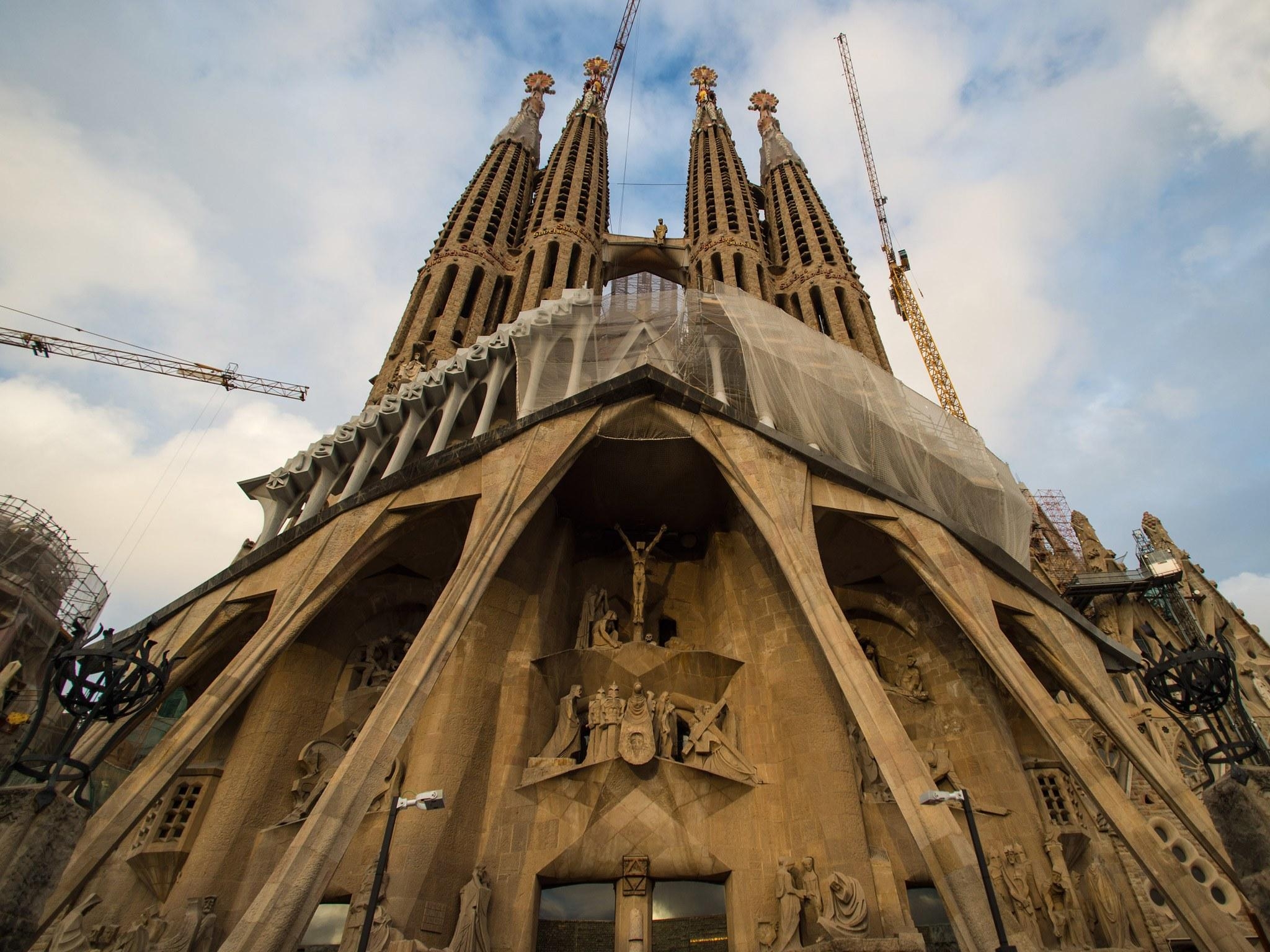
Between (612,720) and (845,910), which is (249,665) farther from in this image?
(845,910)

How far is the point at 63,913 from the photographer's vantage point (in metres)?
8.73

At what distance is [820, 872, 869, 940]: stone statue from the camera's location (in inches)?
336

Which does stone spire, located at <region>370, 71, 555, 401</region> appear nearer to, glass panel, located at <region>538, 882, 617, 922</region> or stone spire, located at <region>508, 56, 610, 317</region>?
stone spire, located at <region>508, 56, 610, 317</region>

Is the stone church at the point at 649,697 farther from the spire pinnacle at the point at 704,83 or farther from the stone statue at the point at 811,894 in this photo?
the spire pinnacle at the point at 704,83

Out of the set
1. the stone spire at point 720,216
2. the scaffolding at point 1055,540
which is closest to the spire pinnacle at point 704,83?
the stone spire at point 720,216

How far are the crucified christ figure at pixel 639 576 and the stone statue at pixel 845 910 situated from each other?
457 centimetres

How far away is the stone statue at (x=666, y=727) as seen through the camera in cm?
1073

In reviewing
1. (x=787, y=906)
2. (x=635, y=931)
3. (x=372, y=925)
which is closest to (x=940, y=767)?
(x=787, y=906)

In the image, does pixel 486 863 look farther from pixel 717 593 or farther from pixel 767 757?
pixel 717 593

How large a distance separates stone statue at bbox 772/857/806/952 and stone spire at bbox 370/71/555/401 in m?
12.3

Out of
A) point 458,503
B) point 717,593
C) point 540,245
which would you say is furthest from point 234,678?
point 540,245

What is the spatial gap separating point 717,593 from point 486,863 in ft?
18.7

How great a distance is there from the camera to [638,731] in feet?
34.9

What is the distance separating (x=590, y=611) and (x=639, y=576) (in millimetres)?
1093
